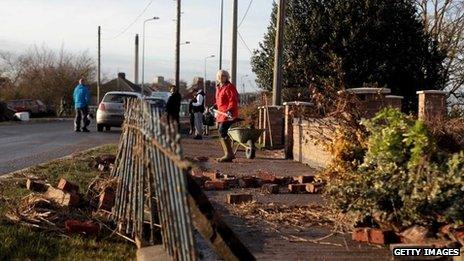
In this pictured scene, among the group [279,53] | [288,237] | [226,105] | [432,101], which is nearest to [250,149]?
[226,105]

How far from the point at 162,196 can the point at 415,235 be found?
221 centimetres

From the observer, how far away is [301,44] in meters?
22.5

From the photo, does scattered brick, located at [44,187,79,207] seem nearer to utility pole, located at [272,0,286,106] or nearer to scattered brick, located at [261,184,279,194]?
scattered brick, located at [261,184,279,194]

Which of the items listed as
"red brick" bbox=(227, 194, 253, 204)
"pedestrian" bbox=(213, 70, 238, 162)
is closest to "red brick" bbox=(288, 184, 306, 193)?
"red brick" bbox=(227, 194, 253, 204)

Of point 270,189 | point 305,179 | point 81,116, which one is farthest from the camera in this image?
point 81,116

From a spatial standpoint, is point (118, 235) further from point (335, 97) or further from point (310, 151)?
point (310, 151)

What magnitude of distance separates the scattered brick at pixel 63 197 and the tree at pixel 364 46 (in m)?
14.3

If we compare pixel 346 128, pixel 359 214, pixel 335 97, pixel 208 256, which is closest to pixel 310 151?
pixel 335 97

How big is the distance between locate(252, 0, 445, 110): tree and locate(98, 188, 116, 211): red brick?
1432 cm

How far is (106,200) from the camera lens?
692 cm

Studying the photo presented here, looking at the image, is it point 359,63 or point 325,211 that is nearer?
point 325,211

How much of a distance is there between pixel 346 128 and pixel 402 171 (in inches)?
103

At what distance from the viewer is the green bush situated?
5.40m

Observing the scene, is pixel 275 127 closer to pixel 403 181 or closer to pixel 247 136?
pixel 247 136
